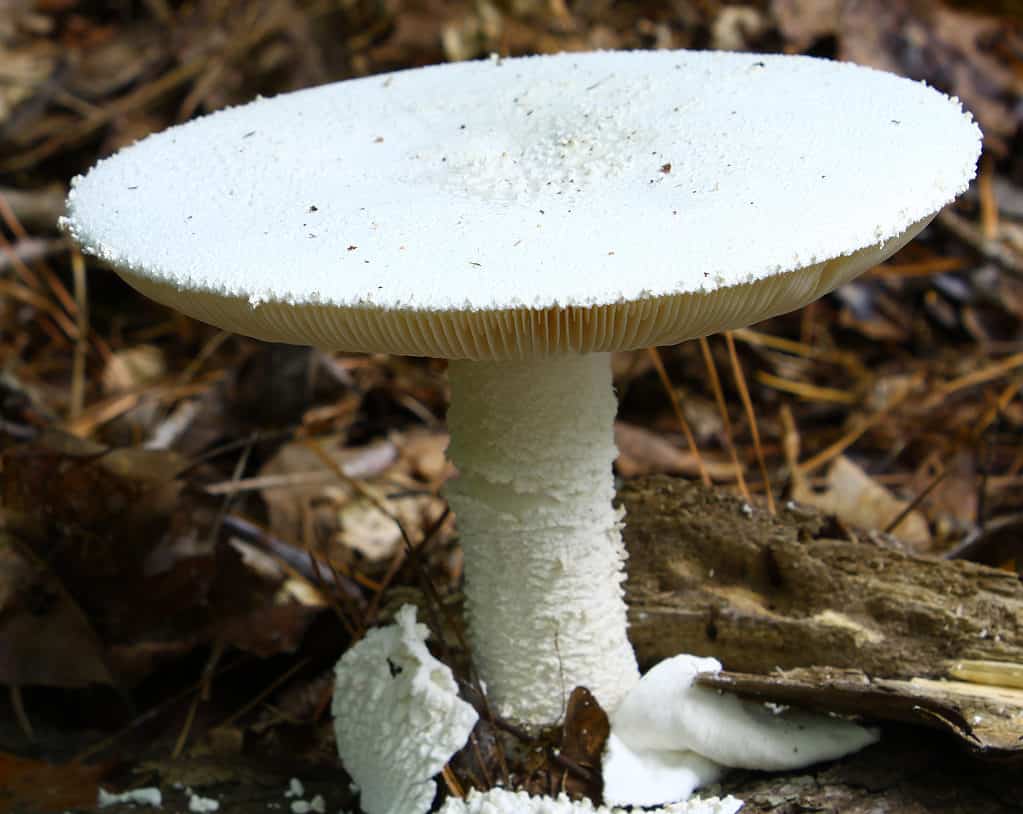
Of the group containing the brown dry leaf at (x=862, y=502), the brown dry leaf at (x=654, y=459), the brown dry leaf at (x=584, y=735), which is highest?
the brown dry leaf at (x=654, y=459)

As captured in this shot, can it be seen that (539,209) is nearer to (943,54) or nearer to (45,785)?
(45,785)

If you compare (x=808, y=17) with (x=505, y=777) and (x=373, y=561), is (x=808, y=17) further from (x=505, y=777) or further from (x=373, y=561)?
(x=505, y=777)

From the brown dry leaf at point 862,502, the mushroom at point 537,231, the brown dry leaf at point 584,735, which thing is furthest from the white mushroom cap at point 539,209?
the brown dry leaf at point 862,502

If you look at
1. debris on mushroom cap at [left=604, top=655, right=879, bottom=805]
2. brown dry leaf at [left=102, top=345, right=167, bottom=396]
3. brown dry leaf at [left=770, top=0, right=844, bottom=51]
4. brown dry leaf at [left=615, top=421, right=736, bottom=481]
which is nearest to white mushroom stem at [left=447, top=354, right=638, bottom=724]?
debris on mushroom cap at [left=604, top=655, right=879, bottom=805]

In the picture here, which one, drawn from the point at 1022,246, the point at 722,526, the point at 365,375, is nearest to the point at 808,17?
the point at 1022,246

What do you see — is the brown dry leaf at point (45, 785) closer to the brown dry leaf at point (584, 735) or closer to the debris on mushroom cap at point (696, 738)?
the brown dry leaf at point (584, 735)

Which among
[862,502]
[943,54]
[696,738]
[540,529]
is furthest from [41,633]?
[943,54]
